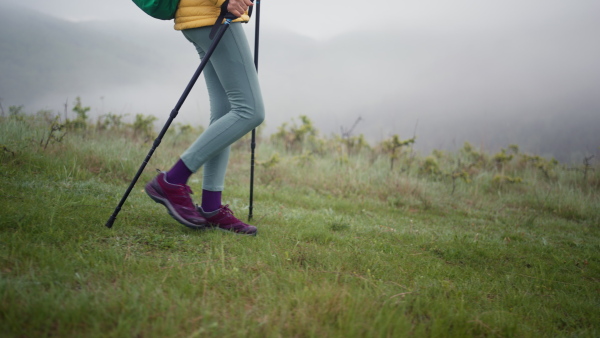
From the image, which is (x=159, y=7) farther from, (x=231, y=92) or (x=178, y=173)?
(x=178, y=173)

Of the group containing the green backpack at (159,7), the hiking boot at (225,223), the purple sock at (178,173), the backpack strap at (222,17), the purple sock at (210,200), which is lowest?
the hiking boot at (225,223)

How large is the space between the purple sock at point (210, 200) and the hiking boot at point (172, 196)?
0.21 meters

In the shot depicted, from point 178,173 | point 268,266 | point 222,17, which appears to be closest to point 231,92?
point 222,17

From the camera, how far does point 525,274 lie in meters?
2.82

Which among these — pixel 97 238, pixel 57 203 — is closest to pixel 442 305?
pixel 97 238

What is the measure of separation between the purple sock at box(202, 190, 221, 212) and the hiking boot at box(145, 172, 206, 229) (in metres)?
0.21

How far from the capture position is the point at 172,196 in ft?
8.55

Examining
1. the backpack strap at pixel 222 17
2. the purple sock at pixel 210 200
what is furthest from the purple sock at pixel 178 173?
the backpack strap at pixel 222 17

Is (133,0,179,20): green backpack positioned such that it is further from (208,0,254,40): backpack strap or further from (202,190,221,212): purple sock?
(202,190,221,212): purple sock

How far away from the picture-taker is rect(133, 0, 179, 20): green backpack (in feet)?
7.86

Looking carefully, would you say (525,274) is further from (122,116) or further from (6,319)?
(122,116)

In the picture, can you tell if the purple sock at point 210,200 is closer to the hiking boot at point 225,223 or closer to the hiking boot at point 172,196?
the hiking boot at point 225,223

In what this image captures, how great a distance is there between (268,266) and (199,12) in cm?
172

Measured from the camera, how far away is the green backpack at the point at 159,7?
2.40 metres
